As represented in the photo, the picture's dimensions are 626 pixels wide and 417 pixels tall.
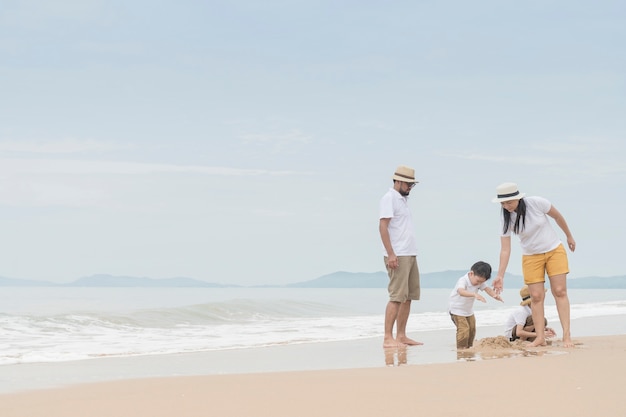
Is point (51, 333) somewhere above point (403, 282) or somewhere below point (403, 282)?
below

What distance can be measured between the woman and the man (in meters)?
0.93

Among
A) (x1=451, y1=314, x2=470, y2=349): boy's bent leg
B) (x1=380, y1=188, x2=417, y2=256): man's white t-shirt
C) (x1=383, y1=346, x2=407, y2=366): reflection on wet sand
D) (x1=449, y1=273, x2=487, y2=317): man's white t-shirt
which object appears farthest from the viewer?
(x1=380, y1=188, x2=417, y2=256): man's white t-shirt

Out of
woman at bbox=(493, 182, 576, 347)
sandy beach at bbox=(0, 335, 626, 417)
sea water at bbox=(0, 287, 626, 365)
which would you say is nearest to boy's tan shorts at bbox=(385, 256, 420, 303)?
woman at bbox=(493, 182, 576, 347)

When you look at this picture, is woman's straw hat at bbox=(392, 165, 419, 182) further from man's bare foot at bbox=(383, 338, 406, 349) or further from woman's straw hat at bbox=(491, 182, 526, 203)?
A: man's bare foot at bbox=(383, 338, 406, 349)

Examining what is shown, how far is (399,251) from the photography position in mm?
6992

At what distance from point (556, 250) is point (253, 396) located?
362 cm

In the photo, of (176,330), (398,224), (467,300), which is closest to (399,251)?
(398,224)

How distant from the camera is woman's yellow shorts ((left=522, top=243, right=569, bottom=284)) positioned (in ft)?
20.9

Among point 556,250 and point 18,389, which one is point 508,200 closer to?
point 556,250

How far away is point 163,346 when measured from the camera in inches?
300

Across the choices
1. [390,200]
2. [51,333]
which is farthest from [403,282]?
[51,333]

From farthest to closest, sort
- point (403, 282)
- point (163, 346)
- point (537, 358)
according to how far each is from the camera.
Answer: point (163, 346)
point (403, 282)
point (537, 358)

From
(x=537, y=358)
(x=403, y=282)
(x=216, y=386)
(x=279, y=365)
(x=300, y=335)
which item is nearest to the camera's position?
(x=216, y=386)

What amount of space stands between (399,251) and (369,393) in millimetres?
3367
